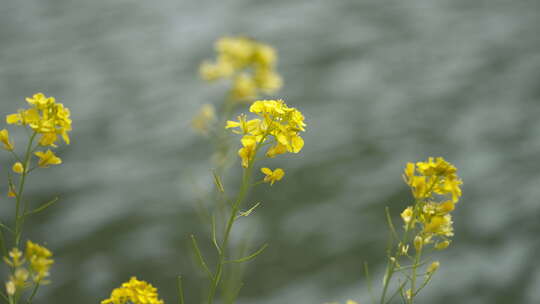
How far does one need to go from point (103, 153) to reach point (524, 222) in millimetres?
3434

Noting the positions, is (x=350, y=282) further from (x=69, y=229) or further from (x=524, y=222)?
(x=69, y=229)

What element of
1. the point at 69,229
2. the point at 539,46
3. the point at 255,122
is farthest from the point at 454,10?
the point at 255,122

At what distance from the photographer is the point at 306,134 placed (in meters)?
5.75

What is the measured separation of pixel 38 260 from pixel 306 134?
4.53m

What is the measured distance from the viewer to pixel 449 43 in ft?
23.7

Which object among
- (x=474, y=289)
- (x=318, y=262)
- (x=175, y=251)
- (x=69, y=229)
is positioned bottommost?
(x=474, y=289)

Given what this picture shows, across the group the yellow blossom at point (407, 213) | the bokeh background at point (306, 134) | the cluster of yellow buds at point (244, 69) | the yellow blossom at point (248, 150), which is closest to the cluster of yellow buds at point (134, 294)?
the yellow blossom at point (248, 150)

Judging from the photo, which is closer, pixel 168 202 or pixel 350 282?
pixel 350 282

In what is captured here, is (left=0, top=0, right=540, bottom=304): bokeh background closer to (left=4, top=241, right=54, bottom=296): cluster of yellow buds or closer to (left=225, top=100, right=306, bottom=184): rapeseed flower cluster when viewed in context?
(left=225, top=100, right=306, bottom=184): rapeseed flower cluster

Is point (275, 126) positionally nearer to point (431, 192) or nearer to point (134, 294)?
point (431, 192)

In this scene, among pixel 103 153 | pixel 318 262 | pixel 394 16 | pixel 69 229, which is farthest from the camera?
Result: pixel 394 16

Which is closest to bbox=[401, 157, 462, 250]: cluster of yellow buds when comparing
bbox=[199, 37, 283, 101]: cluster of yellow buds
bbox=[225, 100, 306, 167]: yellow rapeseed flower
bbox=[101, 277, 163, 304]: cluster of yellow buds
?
bbox=[225, 100, 306, 167]: yellow rapeseed flower

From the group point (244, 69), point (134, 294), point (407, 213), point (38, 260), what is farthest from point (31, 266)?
point (244, 69)

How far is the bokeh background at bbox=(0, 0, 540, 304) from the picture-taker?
4.44m
